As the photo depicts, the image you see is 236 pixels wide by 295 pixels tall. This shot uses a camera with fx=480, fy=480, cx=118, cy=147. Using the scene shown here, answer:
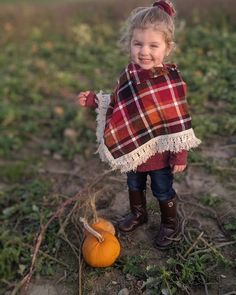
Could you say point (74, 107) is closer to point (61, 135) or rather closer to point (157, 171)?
point (61, 135)

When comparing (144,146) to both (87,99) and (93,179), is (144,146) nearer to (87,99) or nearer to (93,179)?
(87,99)

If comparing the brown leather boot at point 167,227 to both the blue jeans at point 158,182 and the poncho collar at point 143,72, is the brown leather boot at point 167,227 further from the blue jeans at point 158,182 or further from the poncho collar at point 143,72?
the poncho collar at point 143,72

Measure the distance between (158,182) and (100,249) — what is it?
58cm

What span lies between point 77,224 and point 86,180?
67 centimetres

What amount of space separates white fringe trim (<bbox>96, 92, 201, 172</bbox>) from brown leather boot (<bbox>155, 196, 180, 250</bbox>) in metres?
0.43

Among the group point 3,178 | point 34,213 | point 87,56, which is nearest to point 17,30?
point 87,56

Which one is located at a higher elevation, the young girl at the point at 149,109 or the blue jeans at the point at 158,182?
the young girl at the point at 149,109

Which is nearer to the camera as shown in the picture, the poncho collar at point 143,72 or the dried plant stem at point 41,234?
the poncho collar at point 143,72

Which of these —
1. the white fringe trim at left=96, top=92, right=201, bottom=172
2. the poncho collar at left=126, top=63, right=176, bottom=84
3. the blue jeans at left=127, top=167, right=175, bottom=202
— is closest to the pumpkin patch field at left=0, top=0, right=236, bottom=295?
the blue jeans at left=127, top=167, right=175, bottom=202

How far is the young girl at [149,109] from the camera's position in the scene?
2797 mm

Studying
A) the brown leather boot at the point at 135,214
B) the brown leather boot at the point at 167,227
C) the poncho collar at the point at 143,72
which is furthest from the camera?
the brown leather boot at the point at 135,214

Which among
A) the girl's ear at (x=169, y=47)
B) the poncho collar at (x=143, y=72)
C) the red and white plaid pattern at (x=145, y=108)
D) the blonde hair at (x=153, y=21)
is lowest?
the red and white plaid pattern at (x=145, y=108)

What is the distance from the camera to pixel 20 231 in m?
3.90

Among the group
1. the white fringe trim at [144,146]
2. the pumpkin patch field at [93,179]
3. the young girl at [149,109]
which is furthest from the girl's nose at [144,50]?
the pumpkin patch field at [93,179]
